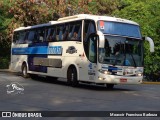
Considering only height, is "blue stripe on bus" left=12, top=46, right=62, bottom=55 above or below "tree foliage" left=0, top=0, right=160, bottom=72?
below

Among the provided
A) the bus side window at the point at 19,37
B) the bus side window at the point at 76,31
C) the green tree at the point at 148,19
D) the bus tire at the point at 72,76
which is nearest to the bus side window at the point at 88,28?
the bus side window at the point at 76,31

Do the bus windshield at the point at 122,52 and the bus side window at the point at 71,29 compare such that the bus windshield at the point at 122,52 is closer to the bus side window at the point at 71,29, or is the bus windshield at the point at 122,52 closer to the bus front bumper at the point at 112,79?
the bus front bumper at the point at 112,79

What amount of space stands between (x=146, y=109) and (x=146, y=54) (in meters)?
22.5

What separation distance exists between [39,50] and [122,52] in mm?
6901

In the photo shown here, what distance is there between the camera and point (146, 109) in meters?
12.0

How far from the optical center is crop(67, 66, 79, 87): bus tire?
19348 millimetres

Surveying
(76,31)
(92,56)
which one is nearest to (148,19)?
(76,31)

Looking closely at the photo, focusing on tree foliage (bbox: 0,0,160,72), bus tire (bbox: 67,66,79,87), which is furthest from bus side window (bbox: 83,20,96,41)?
tree foliage (bbox: 0,0,160,72)

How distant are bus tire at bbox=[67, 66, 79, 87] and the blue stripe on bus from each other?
149 centimetres

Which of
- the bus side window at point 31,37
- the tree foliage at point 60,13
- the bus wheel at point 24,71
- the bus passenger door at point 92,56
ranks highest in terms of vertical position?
the tree foliage at point 60,13

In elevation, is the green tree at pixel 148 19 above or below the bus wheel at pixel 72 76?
above

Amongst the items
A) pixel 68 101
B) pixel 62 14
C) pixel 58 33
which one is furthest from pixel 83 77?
pixel 62 14

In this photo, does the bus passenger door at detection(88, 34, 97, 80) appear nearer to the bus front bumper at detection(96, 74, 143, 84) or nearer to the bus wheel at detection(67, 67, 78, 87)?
the bus front bumper at detection(96, 74, 143, 84)

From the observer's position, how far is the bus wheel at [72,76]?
19344 millimetres
